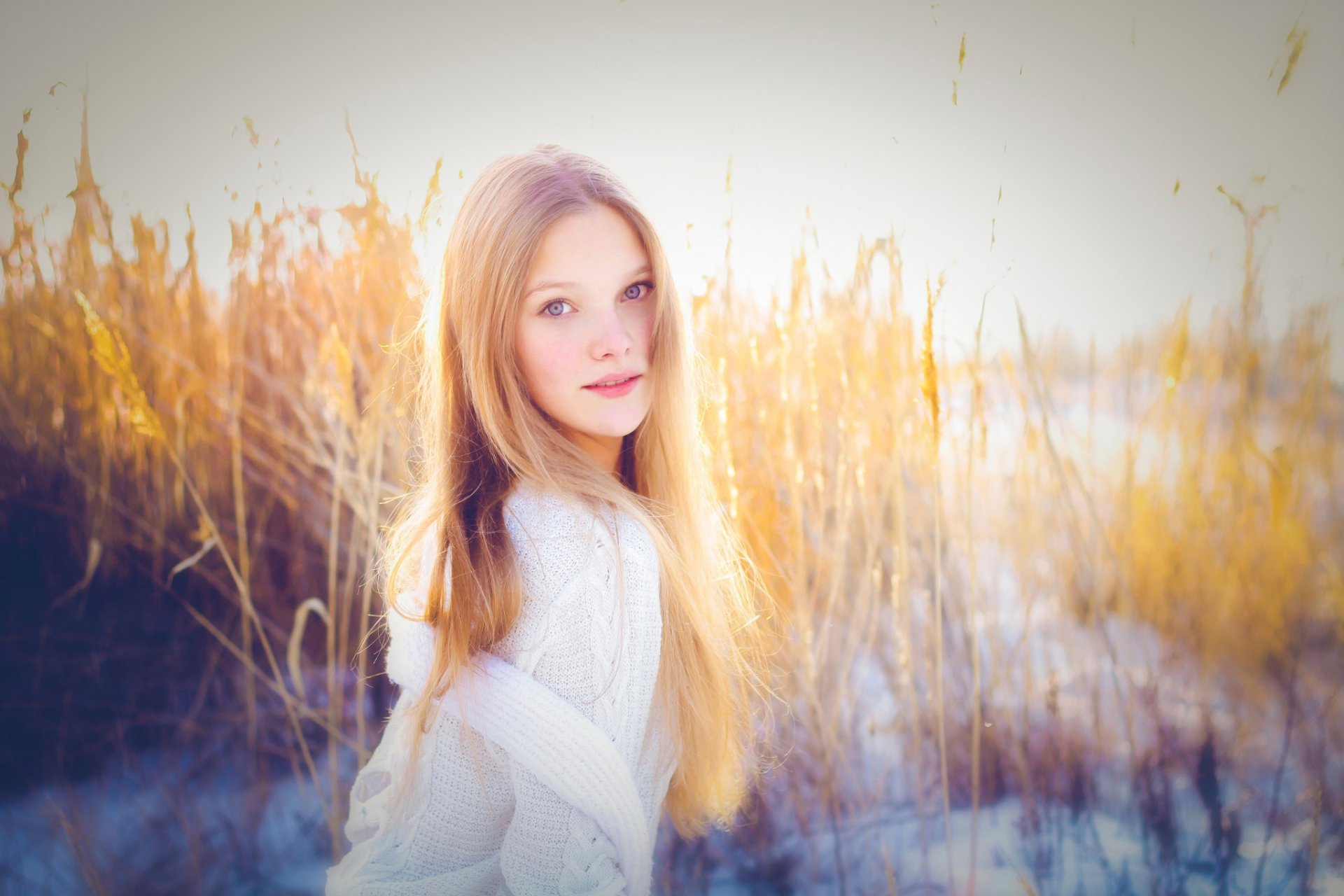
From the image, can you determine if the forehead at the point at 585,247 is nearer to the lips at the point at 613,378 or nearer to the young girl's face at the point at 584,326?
the young girl's face at the point at 584,326

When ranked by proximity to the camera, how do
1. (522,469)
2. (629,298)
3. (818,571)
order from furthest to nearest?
(818,571) < (629,298) < (522,469)

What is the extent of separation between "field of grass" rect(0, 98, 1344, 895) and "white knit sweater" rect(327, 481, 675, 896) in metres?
0.61

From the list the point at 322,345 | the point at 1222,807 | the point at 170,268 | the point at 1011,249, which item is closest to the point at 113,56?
the point at 170,268

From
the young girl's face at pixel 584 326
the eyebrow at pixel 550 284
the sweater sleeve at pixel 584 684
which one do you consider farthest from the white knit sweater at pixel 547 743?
the eyebrow at pixel 550 284

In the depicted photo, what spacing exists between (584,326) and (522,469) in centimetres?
20

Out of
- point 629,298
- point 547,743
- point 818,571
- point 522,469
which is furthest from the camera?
point 818,571

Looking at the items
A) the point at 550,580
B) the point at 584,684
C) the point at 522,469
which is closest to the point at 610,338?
the point at 522,469

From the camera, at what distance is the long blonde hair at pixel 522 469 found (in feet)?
2.63

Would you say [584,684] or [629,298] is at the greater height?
[629,298]

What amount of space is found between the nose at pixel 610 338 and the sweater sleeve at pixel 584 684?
0.25 meters

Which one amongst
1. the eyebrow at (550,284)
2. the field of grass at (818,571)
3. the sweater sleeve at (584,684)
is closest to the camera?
the sweater sleeve at (584,684)

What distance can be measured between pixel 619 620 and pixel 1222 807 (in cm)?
141

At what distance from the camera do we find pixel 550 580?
760mm

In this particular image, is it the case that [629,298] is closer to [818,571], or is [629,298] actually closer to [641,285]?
[641,285]
